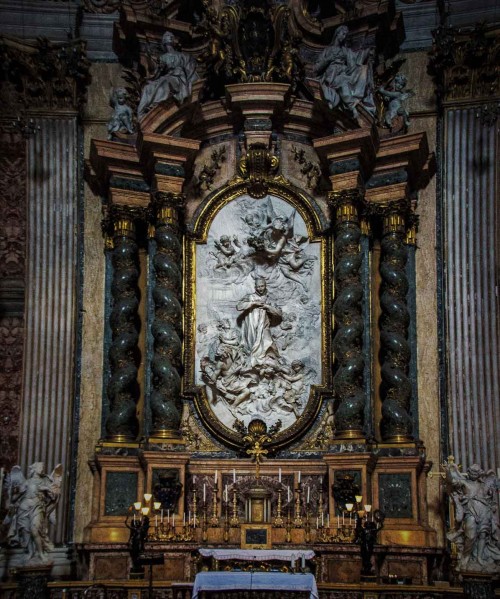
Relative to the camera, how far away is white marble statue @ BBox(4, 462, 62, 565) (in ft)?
43.8

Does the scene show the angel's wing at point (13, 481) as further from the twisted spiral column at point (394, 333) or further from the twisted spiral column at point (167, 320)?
the twisted spiral column at point (394, 333)

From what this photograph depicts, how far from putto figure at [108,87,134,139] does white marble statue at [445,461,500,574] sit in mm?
7299

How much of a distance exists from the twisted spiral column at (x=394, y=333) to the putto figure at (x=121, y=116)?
4.39 m

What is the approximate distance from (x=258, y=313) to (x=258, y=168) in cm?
240

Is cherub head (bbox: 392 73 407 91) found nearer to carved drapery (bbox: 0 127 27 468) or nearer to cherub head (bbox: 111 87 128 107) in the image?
cherub head (bbox: 111 87 128 107)

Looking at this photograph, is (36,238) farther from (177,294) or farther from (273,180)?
(273,180)

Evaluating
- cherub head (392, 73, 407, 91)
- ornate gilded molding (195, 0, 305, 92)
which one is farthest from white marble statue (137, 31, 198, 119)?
cherub head (392, 73, 407, 91)

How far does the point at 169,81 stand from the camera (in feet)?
51.0

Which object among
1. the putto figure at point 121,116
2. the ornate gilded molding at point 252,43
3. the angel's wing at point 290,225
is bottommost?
the angel's wing at point 290,225

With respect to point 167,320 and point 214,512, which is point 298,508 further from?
point 167,320

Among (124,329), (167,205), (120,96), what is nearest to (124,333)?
(124,329)

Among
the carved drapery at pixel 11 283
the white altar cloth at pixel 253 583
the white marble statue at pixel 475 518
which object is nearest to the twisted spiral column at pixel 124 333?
the carved drapery at pixel 11 283

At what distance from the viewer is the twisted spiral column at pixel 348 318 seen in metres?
14.5

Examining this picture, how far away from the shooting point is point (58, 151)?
629 inches
